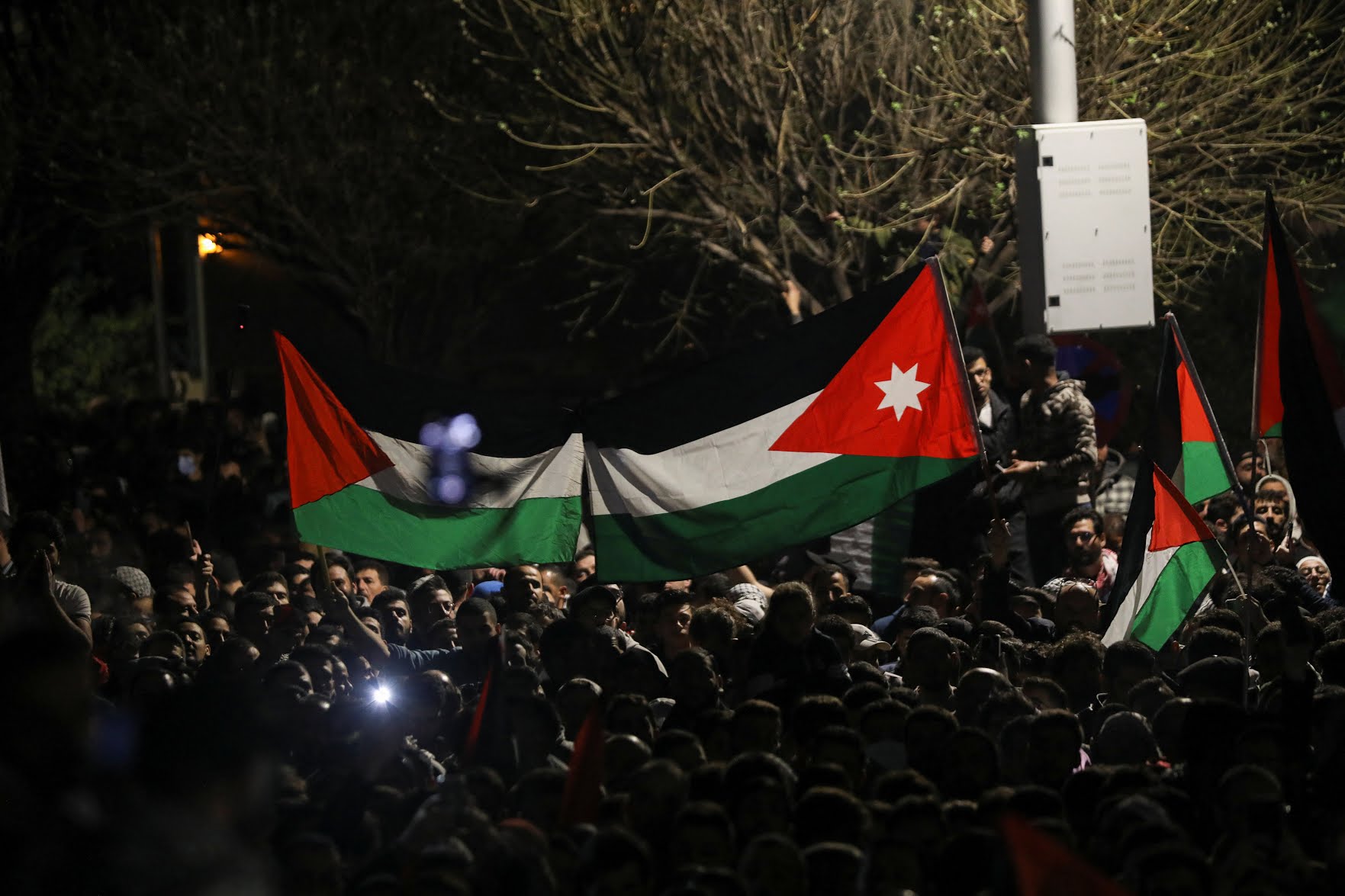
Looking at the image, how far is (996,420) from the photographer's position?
11000 mm

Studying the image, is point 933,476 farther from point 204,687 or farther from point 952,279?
point 952,279

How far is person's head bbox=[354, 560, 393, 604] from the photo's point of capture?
38.3 feet

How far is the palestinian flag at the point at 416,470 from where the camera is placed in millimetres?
8555

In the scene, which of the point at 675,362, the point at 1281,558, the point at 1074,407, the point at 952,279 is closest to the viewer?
the point at 1074,407

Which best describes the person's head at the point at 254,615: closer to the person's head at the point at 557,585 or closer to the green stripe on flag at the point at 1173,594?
the person's head at the point at 557,585

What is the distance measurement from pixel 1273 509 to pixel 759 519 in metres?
4.25

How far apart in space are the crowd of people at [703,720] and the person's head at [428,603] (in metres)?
0.03

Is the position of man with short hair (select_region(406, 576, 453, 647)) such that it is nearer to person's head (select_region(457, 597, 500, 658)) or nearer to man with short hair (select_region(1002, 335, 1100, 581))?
person's head (select_region(457, 597, 500, 658))

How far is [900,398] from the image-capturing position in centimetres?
Result: 841

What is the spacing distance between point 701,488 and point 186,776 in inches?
191

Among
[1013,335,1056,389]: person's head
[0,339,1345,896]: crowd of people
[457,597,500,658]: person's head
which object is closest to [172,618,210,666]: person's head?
[0,339,1345,896]: crowd of people

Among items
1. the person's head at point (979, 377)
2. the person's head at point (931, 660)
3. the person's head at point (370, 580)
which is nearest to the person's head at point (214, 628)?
the person's head at point (370, 580)

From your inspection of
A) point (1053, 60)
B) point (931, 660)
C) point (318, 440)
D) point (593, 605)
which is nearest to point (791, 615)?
A: point (931, 660)

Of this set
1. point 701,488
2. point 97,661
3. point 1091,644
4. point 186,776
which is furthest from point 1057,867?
point 97,661
